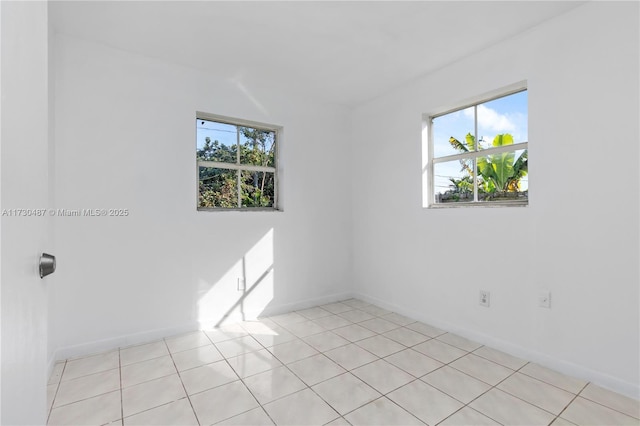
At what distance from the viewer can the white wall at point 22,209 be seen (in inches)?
21.0

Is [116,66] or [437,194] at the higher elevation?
[116,66]

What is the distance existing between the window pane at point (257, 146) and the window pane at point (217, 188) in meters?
0.24

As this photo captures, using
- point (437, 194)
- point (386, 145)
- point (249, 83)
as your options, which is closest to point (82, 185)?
point (249, 83)

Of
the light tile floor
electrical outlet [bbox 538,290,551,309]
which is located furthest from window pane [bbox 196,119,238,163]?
electrical outlet [bbox 538,290,551,309]

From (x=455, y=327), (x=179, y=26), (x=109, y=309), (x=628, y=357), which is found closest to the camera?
(x=628, y=357)

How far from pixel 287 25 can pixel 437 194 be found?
2.03 m

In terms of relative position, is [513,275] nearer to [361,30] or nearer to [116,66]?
[361,30]

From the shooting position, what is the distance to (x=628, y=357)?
1.87m

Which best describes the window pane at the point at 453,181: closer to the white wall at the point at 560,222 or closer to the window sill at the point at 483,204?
the window sill at the point at 483,204

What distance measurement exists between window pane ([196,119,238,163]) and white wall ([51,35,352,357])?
0.16m

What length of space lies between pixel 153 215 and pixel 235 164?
3.08 ft

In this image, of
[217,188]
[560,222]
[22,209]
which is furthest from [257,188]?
[22,209]

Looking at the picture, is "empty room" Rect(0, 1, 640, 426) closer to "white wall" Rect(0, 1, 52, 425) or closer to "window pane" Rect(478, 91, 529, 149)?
"window pane" Rect(478, 91, 529, 149)

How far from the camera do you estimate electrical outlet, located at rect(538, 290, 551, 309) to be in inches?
86.8
